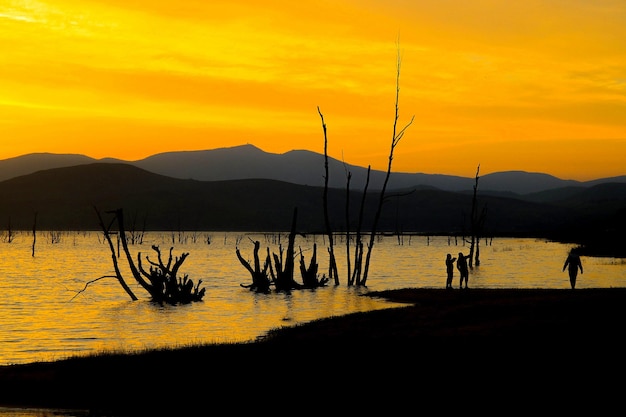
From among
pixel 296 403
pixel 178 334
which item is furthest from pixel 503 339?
pixel 178 334

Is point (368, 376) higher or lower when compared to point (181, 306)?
higher

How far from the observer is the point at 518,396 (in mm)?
15102

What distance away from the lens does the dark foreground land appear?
1514 cm

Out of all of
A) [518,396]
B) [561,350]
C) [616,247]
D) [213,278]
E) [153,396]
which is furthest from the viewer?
[616,247]

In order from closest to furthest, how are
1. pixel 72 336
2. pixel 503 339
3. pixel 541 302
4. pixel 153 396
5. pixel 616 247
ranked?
pixel 153 396, pixel 503 339, pixel 541 302, pixel 72 336, pixel 616 247

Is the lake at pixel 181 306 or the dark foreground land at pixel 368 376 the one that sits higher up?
the dark foreground land at pixel 368 376

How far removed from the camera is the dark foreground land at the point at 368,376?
1514 centimetres

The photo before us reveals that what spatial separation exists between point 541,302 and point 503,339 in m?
8.40

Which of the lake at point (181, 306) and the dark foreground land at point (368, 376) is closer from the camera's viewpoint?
the dark foreground land at point (368, 376)

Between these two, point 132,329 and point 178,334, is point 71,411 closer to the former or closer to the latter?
point 178,334

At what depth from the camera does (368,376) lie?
1669 cm

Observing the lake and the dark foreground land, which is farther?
the lake

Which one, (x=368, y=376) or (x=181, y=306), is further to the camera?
(x=181, y=306)

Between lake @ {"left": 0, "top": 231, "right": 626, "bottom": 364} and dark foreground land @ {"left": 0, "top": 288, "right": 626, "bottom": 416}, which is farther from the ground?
dark foreground land @ {"left": 0, "top": 288, "right": 626, "bottom": 416}
